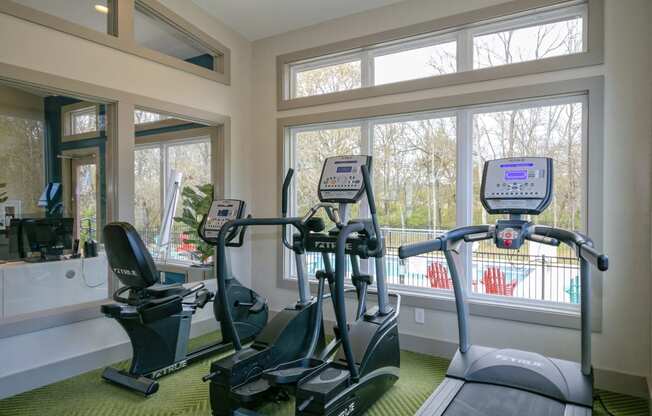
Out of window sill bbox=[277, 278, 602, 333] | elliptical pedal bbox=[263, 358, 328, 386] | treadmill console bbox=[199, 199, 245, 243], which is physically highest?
treadmill console bbox=[199, 199, 245, 243]

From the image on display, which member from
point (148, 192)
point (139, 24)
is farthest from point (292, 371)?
point (139, 24)

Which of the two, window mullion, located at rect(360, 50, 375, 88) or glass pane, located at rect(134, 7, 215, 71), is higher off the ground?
glass pane, located at rect(134, 7, 215, 71)

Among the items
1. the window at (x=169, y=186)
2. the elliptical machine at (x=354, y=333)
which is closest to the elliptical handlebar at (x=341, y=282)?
the elliptical machine at (x=354, y=333)

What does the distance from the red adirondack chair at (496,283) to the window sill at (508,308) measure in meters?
0.07

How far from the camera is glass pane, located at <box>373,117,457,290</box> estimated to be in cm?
369

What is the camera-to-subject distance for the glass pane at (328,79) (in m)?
4.18

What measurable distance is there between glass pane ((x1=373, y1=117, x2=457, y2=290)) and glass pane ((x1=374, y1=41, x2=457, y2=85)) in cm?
44

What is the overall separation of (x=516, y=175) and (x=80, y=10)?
11.6 ft

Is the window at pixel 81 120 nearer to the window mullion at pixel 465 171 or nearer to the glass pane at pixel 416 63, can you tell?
the glass pane at pixel 416 63

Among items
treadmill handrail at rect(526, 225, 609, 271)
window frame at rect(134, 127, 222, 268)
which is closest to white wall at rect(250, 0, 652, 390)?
treadmill handrail at rect(526, 225, 609, 271)

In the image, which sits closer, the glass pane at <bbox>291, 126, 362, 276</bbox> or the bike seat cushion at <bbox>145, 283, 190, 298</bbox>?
the bike seat cushion at <bbox>145, 283, 190, 298</bbox>

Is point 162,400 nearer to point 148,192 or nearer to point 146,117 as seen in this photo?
point 148,192

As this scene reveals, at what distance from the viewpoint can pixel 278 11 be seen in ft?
13.3

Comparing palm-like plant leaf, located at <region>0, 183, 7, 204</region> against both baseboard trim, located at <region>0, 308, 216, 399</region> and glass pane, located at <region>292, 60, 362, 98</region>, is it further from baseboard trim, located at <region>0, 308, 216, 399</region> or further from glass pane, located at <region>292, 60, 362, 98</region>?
glass pane, located at <region>292, 60, 362, 98</region>
